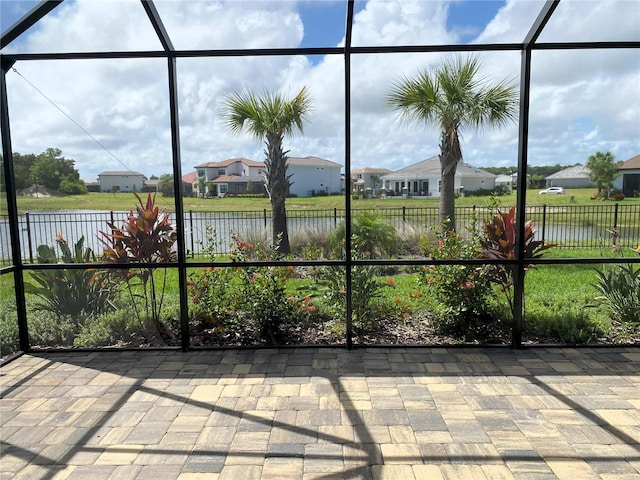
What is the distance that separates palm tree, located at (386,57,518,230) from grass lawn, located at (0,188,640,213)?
3.01ft

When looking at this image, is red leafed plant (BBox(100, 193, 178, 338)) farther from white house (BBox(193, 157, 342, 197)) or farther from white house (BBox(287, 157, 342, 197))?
white house (BBox(287, 157, 342, 197))

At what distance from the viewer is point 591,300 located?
4.48 meters

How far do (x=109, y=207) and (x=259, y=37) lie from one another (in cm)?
230

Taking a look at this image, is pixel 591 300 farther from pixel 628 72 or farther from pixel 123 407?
pixel 123 407

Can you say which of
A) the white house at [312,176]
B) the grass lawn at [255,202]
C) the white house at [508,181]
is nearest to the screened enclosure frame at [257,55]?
the grass lawn at [255,202]

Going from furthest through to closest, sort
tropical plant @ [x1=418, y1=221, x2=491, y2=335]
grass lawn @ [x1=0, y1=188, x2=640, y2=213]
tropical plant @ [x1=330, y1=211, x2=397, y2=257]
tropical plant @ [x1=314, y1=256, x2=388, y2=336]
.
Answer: tropical plant @ [x1=330, y1=211, x2=397, y2=257], grass lawn @ [x1=0, y1=188, x2=640, y2=213], tropical plant @ [x1=314, y1=256, x2=388, y2=336], tropical plant @ [x1=418, y1=221, x2=491, y2=335]

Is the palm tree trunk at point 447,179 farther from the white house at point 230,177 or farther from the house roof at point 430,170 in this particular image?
the white house at point 230,177

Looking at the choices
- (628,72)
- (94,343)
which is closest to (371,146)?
(628,72)

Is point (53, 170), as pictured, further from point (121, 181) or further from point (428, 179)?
point (428, 179)

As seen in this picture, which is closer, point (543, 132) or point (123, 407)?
point (123, 407)

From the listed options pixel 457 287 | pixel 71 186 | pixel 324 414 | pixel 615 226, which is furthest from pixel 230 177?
pixel 615 226

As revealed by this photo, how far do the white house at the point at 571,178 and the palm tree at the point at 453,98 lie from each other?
0.98 meters

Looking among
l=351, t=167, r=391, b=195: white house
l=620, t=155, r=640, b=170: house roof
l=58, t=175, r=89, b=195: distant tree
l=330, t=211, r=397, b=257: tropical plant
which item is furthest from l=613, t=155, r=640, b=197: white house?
l=58, t=175, r=89, b=195: distant tree

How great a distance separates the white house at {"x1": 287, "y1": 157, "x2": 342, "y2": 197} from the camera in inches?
194
